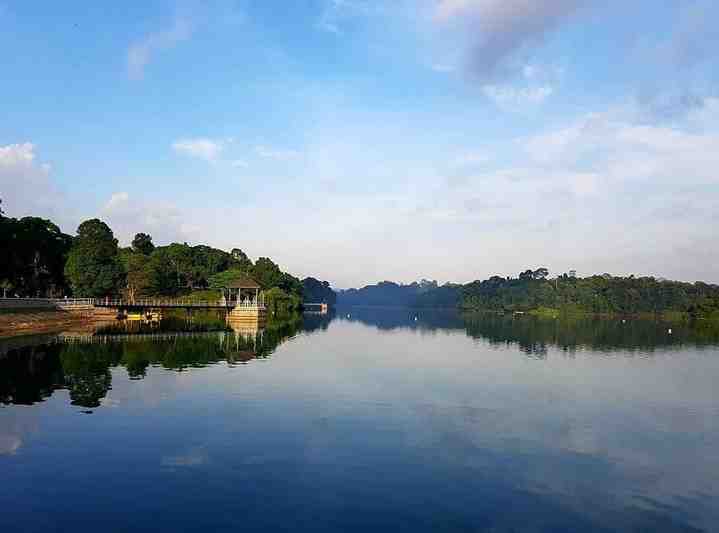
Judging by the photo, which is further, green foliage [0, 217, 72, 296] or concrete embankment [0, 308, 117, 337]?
green foliage [0, 217, 72, 296]

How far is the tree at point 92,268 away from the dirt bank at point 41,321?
558 centimetres

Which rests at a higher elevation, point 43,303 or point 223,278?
point 223,278

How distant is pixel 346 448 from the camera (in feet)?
67.2

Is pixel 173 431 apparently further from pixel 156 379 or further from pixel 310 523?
pixel 156 379

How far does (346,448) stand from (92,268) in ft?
247

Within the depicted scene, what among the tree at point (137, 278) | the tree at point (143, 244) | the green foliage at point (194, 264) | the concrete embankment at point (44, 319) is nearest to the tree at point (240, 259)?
the green foliage at point (194, 264)

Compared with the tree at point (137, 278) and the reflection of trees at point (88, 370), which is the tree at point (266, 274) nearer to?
the tree at point (137, 278)

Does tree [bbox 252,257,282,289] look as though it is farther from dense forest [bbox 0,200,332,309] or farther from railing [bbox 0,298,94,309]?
railing [bbox 0,298,94,309]

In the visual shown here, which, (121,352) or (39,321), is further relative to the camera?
(39,321)

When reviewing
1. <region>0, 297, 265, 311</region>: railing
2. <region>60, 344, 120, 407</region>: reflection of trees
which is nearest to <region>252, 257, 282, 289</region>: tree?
<region>0, 297, 265, 311</region>: railing

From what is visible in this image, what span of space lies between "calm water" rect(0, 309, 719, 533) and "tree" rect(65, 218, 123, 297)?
4371 cm

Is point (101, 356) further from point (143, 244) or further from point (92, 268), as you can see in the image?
point (143, 244)

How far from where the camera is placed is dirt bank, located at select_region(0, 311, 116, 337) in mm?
56844

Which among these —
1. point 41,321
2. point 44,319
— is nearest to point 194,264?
point 44,319
